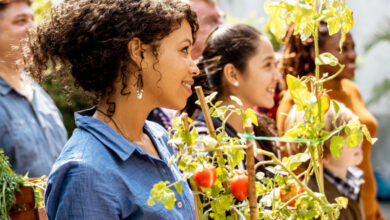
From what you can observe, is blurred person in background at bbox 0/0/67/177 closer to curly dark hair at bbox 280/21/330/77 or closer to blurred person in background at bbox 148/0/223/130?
blurred person in background at bbox 148/0/223/130

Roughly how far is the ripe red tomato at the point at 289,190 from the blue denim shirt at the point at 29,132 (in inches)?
59.7

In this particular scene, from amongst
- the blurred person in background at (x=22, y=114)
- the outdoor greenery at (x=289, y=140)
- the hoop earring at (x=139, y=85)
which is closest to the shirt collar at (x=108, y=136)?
the hoop earring at (x=139, y=85)

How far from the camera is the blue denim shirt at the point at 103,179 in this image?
132cm

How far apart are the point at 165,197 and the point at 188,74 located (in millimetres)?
543

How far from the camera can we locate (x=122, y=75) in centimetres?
153

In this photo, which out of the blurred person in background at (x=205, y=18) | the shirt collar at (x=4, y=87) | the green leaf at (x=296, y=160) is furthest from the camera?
the blurred person in background at (x=205, y=18)

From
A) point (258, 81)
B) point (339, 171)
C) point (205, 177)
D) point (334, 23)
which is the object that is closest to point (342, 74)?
point (339, 171)

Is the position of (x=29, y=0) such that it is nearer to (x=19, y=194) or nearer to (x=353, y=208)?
(x=19, y=194)

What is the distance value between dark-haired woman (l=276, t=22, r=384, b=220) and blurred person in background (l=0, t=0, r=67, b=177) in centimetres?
122

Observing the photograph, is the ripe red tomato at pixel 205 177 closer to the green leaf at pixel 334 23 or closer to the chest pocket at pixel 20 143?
the green leaf at pixel 334 23

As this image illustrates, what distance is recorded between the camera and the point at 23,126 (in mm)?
2531

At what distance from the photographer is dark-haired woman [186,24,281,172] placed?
2512mm

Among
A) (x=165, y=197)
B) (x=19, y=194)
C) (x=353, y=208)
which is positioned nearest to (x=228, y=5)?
(x=353, y=208)

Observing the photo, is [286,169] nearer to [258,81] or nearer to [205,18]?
[258,81]
